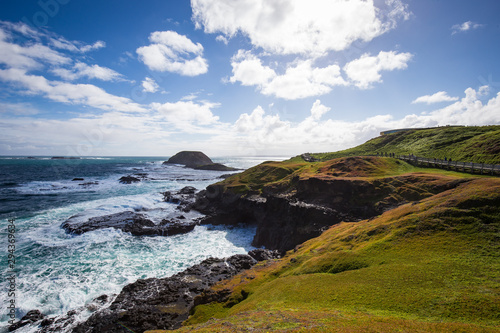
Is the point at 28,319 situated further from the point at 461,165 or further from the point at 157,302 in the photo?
the point at 461,165

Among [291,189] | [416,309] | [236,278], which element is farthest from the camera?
[291,189]

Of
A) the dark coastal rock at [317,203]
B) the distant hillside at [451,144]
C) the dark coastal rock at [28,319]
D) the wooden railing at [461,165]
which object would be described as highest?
the distant hillside at [451,144]

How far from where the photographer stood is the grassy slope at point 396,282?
898 centimetres

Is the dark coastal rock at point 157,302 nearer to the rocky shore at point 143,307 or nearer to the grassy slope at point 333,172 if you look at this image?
the rocky shore at point 143,307

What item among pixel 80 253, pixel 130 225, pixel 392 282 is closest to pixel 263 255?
pixel 392 282

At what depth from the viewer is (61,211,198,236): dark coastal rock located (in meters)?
38.1

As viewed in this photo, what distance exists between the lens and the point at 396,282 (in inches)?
456

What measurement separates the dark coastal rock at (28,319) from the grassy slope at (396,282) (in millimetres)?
14239

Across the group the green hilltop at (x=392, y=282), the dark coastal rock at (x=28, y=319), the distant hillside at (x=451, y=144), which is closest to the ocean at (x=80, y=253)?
the dark coastal rock at (x=28, y=319)

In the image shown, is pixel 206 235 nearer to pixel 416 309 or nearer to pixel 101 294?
pixel 101 294

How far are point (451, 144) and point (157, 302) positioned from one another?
78726 mm

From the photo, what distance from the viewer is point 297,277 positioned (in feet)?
51.8

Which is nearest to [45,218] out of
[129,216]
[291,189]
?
[129,216]

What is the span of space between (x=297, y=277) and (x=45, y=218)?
52048 mm
